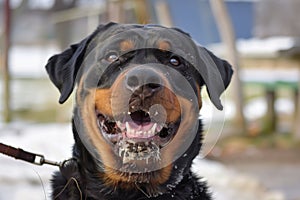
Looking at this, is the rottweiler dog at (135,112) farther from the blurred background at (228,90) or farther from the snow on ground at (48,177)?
the blurred background at (228,90)

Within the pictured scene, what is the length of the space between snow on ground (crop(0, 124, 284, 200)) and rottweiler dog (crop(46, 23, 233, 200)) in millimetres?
1395

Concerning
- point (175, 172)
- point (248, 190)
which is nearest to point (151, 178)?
point (175, 172)

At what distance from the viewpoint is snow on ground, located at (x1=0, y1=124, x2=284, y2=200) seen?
15.5 feet

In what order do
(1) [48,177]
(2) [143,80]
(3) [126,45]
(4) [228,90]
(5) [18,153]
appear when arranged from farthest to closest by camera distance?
1. (4) [228,90]
2. (1) [48,177]
3. (3) [126,45]
4. (5) [18,153]
5. (2) [143,80]

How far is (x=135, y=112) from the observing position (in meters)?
2.39

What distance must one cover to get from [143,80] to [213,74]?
19.8 inches

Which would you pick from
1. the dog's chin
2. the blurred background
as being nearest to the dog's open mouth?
the dog's chin

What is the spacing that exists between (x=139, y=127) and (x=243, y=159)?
4773 millimetres

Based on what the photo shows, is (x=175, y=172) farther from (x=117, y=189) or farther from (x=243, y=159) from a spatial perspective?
(x=243, y=159)

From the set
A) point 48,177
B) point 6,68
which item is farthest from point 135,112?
point 6,68

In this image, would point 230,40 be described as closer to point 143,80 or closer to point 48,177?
point 48,177

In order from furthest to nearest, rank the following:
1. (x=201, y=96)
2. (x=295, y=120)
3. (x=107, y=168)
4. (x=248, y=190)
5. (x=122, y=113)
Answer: (x=295, y=120) < (x=248, y=190) < (x=201, y=96) < (x=107, y=168) < (x=122, y=113)

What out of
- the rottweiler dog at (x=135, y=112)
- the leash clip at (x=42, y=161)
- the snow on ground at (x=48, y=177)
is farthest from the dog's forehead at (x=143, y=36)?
the snow on ground at (x=48, y=177)

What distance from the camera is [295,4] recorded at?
6711 mm
